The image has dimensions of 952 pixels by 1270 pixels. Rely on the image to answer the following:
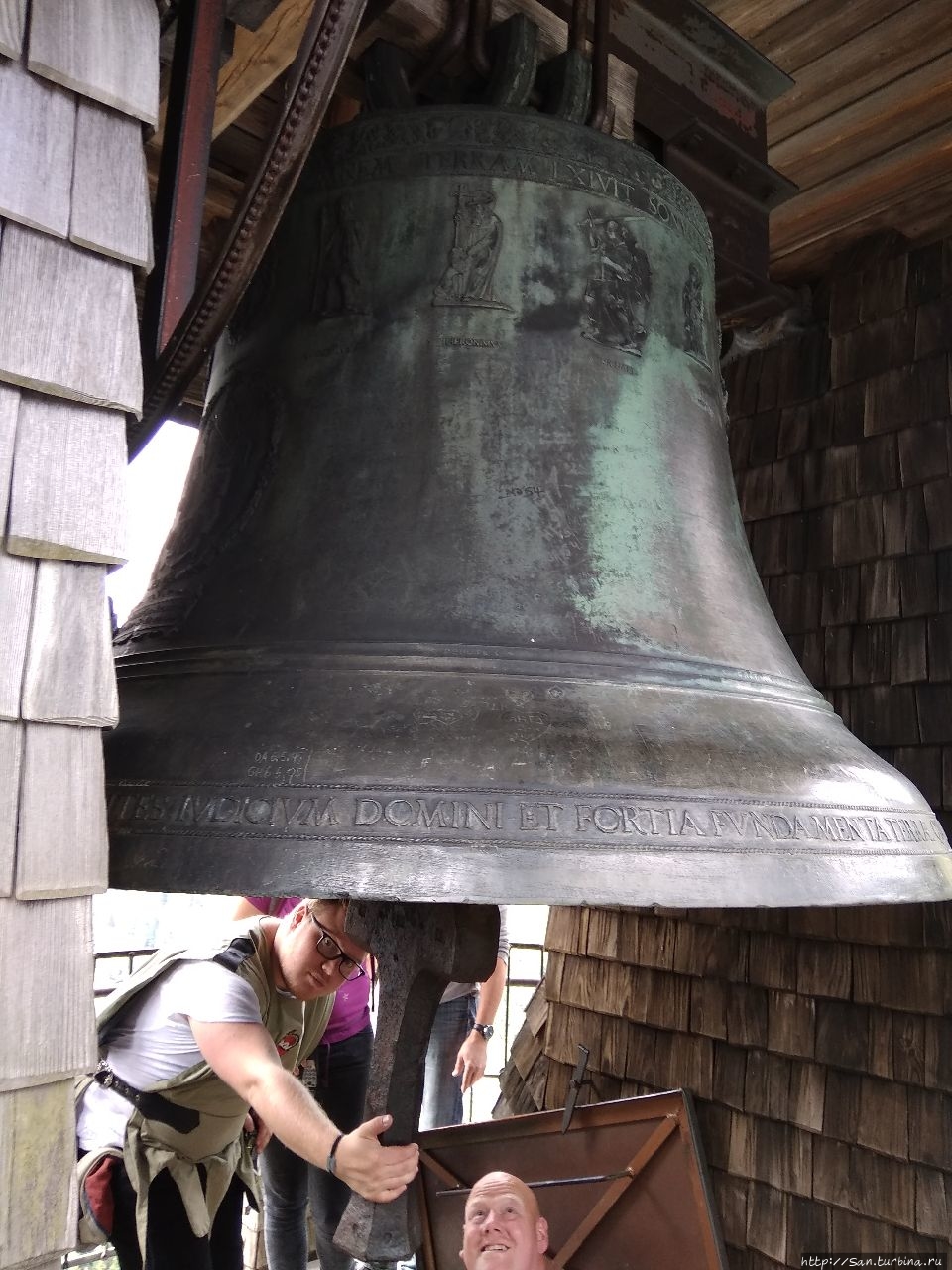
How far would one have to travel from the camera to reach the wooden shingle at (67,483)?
878 mm

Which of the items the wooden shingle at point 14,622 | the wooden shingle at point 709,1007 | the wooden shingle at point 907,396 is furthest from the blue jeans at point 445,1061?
the wooden shingle at point 14,622

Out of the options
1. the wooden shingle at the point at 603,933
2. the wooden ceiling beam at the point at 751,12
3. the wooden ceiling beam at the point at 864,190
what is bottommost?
the wooden shingle at the point at 603,933

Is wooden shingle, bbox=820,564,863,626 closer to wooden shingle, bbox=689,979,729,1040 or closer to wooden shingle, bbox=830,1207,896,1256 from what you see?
wooden shingle, bbox=689,979,729,1040

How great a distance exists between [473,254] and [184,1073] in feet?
4.80

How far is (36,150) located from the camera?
0.92m

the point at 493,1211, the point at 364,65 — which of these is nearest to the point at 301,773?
the point at 364,65

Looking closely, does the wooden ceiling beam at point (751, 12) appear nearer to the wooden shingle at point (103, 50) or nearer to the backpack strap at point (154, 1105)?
the wooden shingle at point (103, 50)

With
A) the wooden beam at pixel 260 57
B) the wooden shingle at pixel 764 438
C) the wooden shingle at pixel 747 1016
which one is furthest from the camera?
the wooden shingle at pixel 764 438

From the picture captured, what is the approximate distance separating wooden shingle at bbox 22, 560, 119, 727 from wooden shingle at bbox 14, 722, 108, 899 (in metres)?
0.02

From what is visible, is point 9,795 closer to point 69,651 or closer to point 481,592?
point 69,651

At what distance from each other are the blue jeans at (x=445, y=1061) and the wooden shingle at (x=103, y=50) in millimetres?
2470

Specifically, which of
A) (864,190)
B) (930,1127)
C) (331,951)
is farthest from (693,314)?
(930,1127)

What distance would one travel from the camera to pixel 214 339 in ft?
3.37

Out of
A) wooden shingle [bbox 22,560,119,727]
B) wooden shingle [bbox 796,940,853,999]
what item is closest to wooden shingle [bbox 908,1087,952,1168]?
wooden shingle [bbox 796,940,853,999]
